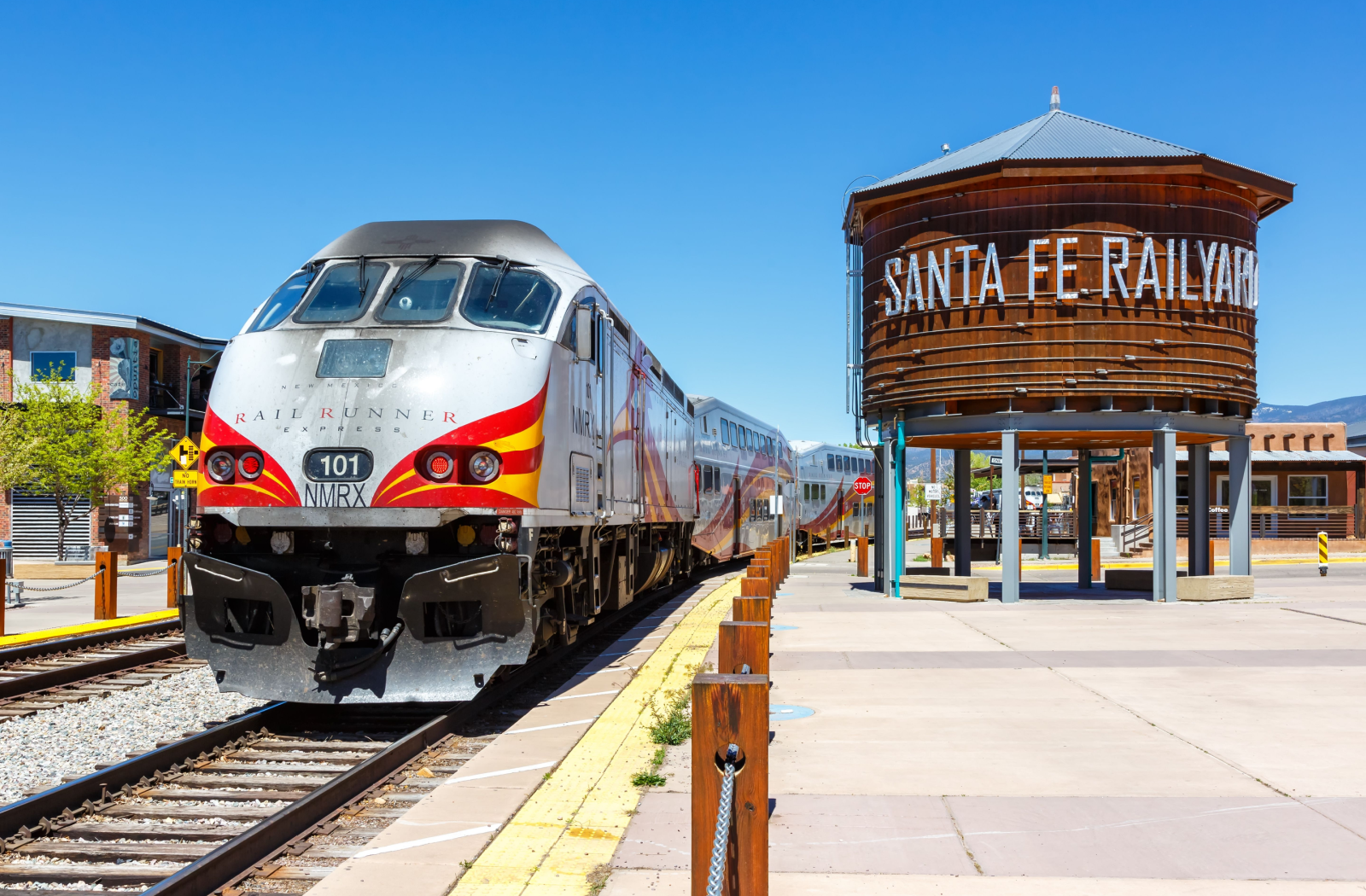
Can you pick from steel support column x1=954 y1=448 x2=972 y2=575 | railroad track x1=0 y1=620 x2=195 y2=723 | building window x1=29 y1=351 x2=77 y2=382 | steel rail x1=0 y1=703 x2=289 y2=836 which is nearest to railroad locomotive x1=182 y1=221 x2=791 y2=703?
steel rail x1=0 y1=703 x2=289 y2=836

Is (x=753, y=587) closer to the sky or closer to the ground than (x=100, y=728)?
closer to the sky

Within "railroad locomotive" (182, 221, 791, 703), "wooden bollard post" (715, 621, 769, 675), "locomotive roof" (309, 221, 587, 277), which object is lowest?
"wooden bollard post" (715, 621, 769, 675)

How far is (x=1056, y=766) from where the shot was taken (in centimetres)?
672

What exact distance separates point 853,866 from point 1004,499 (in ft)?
47.9

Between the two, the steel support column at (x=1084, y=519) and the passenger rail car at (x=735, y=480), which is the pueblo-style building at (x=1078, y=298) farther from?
the passenger rail car at (x=735, y=480)

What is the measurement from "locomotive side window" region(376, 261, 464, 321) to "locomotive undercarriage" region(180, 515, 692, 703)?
166cm

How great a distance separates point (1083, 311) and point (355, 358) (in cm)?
1337

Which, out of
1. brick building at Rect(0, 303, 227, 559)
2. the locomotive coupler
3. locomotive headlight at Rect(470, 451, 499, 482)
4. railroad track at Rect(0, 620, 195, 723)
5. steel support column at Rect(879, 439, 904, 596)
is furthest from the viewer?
brick building at Rect(0, 303, 227, 559)

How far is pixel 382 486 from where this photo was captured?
308 inches

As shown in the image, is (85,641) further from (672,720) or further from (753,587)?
(672,720)

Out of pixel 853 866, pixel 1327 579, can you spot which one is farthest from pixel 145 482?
pixel 853 866

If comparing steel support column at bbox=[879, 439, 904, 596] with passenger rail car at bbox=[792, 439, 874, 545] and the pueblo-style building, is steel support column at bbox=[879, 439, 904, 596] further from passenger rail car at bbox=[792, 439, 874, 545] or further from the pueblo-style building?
passenger rail car at bbox=[792, 439, 874, 545]

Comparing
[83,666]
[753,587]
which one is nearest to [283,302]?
[753,587]

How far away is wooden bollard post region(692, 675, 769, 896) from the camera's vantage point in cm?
414
